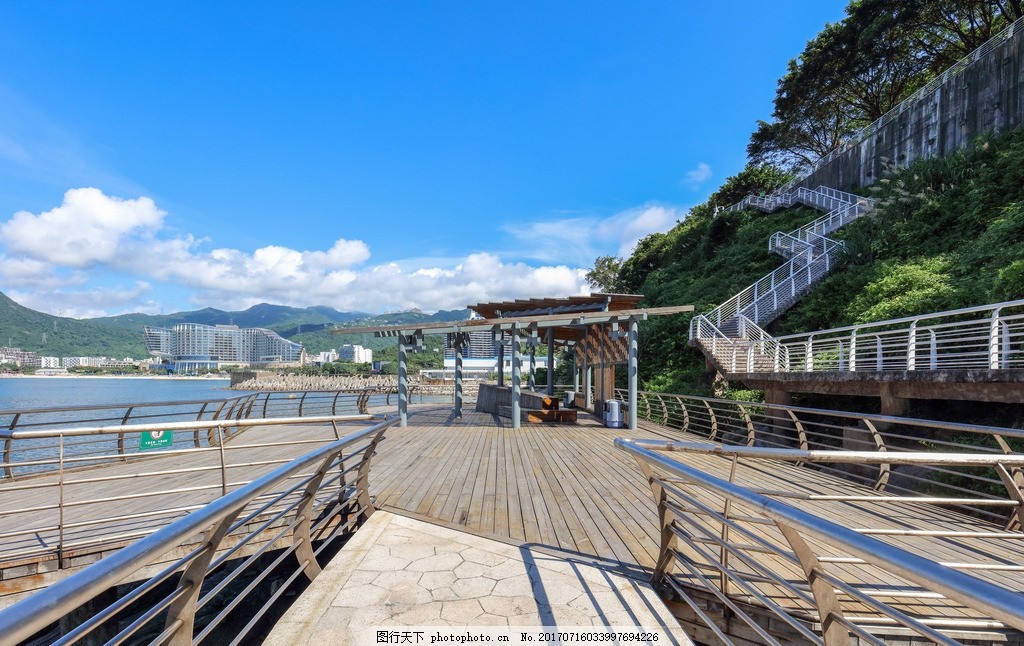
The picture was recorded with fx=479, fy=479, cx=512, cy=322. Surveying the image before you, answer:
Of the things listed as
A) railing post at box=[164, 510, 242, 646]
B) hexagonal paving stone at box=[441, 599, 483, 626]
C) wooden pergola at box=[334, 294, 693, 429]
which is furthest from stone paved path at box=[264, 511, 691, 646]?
wooden pergola at box=[334, 294, 693, 429]

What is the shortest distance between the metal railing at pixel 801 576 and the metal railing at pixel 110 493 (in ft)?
8.51

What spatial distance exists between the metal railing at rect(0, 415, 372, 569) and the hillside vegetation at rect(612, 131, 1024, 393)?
1255 cm

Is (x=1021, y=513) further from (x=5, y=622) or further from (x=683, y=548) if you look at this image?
(x=5, y=622)

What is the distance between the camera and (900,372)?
24.4ft

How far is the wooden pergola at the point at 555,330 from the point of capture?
1067 centimetres

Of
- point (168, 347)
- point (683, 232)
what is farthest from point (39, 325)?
point (683, 232)

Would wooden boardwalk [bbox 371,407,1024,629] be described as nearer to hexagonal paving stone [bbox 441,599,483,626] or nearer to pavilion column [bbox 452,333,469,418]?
hexagonal paving stone [bbox 441,599,483,626]

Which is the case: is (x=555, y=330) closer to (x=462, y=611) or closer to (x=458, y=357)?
→ (x=458, y=357)

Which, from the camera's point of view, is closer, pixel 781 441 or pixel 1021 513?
pixel 1021 513

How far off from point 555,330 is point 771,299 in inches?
344

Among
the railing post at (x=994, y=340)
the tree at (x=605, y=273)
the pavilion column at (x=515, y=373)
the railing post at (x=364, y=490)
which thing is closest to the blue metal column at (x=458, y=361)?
the pavilion column at (x=515, y=373)

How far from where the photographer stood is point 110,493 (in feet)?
18.7

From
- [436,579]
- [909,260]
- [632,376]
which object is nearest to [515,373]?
[632,376]

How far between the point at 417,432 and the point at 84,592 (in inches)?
376
